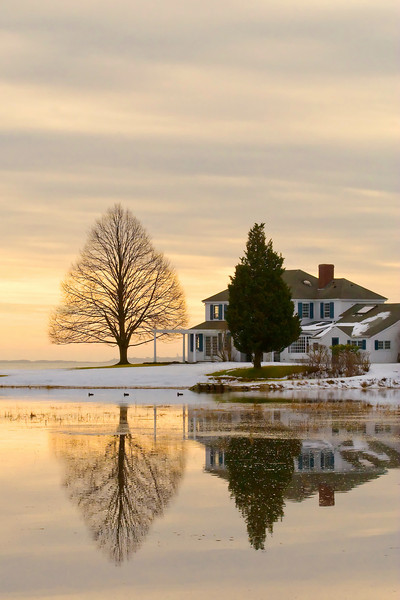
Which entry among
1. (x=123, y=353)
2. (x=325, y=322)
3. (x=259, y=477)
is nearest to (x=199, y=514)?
(x=259, y=477)

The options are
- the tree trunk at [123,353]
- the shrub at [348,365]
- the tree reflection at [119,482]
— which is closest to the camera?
the tree reflection at [119,482]

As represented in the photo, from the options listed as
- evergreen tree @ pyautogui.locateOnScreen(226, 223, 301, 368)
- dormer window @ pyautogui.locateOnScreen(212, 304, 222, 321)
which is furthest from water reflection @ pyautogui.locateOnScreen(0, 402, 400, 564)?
dormer window @ pyautogui.locateOnScreen(212, 304, 222, 321)

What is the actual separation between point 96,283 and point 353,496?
215 feet

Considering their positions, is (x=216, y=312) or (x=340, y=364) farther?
(x=216, y=312)

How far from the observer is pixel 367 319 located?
3059 inches

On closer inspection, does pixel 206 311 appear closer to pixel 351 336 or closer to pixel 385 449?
pixel 351 336

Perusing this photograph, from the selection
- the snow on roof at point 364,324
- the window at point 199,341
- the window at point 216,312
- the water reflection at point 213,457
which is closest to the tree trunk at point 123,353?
the window at point 199,341

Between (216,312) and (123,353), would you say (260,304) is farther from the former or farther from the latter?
(216,312)

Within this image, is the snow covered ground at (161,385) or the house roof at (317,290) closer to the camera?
the snow covered ground at (161,385)

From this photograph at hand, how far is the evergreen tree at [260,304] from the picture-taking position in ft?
205

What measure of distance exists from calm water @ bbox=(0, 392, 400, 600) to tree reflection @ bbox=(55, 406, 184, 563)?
0.10 feet

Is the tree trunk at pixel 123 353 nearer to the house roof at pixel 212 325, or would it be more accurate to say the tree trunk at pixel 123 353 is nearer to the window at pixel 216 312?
the house roof at pixel 212 325

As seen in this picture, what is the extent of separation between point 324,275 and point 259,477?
2713 inches

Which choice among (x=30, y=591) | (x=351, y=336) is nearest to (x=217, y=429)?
(x=30, y=591)
